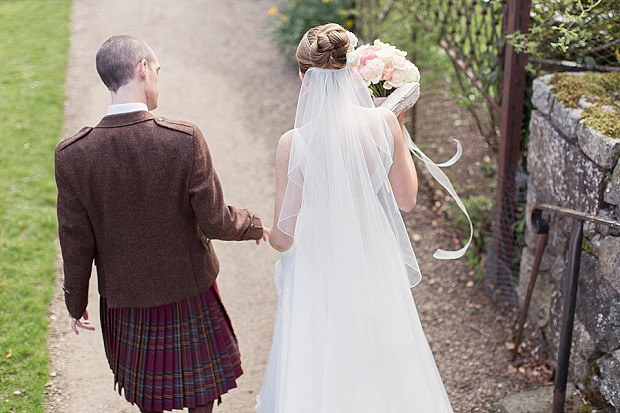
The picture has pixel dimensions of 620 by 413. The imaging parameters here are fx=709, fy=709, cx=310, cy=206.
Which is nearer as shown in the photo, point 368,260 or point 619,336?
point 368,260

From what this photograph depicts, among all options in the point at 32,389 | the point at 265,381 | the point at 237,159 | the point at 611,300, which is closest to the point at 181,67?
the point at 237,159

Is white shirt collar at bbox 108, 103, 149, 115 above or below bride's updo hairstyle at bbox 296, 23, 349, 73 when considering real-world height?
below

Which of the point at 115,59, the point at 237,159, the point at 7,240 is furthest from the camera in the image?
the point at 237,159

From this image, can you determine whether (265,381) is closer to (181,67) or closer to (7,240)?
(7,240)

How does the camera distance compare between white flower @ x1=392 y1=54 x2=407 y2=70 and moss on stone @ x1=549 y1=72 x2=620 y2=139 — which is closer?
white flower @ x1=392 y1=54 x2=407 y2=70

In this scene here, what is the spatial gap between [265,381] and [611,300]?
154 cm

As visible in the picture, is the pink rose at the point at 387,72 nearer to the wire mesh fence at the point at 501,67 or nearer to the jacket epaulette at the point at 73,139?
the wire mesh fence at the point at 501,67

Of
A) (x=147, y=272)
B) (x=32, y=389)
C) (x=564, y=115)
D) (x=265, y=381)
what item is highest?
(x=564, y=115)

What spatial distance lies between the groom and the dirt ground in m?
0.68

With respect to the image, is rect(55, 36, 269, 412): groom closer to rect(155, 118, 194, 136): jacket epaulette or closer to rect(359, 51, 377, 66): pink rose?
rect(155, 118, 194, 136): jacket epaulette

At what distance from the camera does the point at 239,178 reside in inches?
212

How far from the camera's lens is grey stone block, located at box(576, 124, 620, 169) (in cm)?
298

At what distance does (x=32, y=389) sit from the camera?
351cm

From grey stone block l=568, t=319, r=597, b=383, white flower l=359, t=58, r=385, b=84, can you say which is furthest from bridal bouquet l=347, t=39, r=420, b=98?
grey stone block l=568, t=319, r=597, b=383
